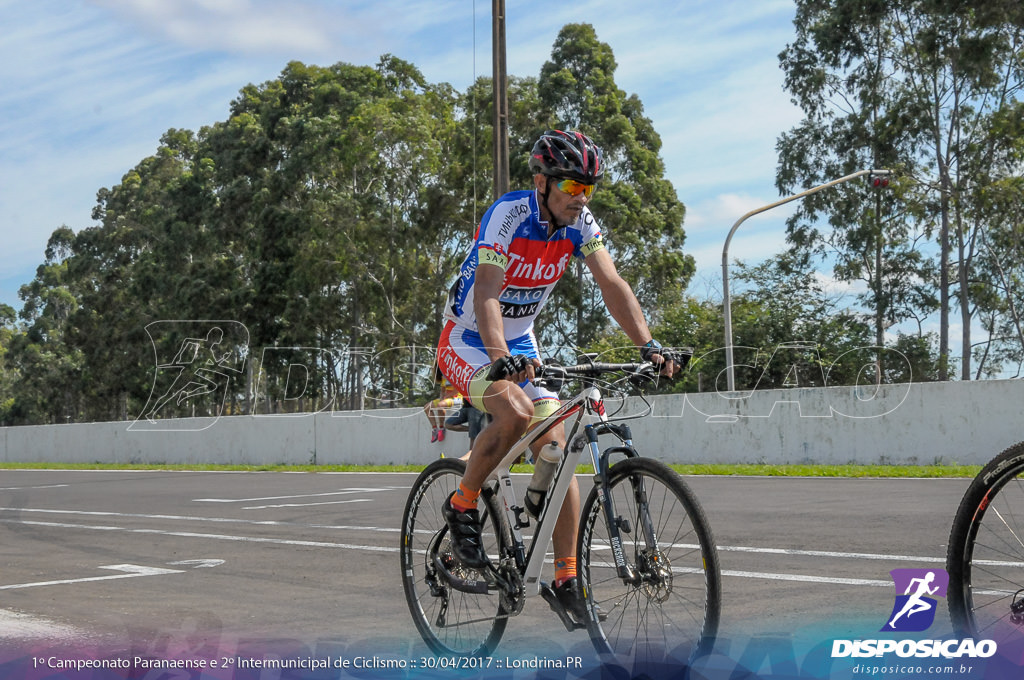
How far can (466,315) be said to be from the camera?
5.02m

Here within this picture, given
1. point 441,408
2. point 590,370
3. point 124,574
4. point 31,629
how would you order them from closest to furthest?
point 590,370, point 31,629, point 441,408, point 124,574

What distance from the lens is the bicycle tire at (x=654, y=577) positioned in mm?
3760

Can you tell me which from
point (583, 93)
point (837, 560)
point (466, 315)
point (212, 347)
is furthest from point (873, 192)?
point (466, 315)

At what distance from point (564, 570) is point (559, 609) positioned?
0.14 m

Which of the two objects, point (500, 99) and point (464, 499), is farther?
point (500, 99)

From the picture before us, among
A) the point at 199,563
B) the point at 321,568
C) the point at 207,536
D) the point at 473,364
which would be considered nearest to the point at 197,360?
the point at 207,536

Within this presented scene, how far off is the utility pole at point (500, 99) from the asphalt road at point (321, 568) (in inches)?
357

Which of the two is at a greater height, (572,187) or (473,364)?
(572,187)

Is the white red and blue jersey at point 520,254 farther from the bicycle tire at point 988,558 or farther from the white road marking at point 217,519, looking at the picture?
the white road marking at point 217,519

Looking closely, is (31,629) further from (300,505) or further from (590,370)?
(300,505)

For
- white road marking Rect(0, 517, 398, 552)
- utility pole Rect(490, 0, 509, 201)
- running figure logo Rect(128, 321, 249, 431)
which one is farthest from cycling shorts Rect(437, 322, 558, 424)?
running figure logo Rect(128, 321, 249, 431)

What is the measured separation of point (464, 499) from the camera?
4.80 meters

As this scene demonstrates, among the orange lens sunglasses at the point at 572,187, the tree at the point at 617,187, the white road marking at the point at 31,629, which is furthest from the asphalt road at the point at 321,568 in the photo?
the tree at the point at 617,187

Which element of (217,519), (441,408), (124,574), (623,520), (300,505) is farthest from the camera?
(300,505)
